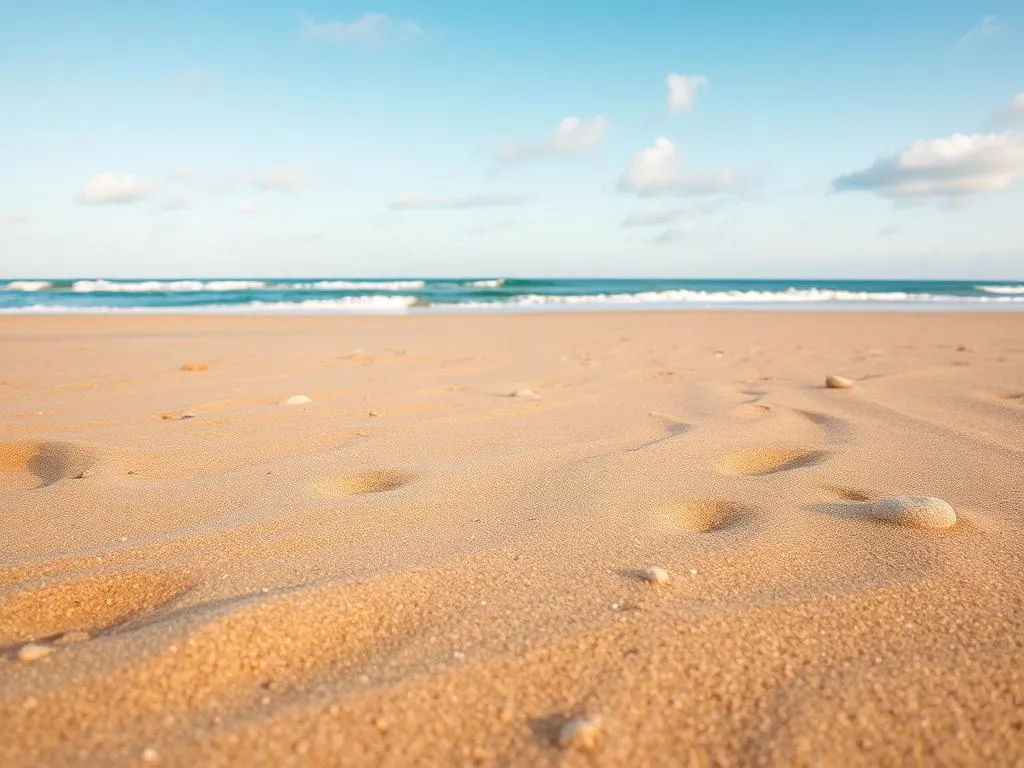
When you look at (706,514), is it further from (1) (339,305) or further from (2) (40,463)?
(1) (339,305)

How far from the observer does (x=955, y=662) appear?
45.0 inches

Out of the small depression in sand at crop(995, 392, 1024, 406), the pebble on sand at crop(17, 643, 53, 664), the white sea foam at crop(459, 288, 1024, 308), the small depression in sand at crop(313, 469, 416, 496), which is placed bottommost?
the white sea foam at crop(459, 288, 1024, 308)

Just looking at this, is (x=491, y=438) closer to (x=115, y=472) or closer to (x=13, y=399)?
(x=115, y=472)

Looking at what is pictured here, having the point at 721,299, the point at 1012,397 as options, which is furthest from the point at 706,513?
the point at 721,299

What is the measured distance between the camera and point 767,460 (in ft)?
8.04

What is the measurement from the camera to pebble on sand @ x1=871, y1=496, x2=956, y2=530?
1710 mm

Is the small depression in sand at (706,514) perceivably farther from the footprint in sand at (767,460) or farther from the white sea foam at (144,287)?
the white sea foam at (144,287)

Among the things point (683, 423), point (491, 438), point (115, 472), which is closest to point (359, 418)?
point (491, 438)

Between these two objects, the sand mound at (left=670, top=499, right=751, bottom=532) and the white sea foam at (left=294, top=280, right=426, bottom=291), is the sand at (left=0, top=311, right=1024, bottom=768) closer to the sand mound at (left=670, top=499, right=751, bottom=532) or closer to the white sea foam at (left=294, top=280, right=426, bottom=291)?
the sand mound at (left=670, top=499, right=751, bottom=532)

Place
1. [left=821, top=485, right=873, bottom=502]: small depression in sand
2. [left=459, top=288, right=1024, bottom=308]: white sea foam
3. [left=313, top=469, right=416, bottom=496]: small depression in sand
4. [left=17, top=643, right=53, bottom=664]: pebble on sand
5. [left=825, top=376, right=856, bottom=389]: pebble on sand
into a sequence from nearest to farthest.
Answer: [left=17, top=643, right=53, bottom=664]: pebble on sand, [left=821, top=485, right=873, bottom=502]: small depression in sand, [left=313, top=469, right=416, bottom=496]: small depression in sand, [left=825, top=376, right=856, bottom=389]: pebble on sand, [left=459, top=288, right=1024, bottom=308]: white sea foam

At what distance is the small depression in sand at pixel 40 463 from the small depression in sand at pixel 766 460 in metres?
2.16

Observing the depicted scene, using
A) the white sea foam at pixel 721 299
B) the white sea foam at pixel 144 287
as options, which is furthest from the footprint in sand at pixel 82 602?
the white sea foam at pixel 144 287

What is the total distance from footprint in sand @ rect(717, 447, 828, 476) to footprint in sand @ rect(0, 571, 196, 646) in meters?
1.66

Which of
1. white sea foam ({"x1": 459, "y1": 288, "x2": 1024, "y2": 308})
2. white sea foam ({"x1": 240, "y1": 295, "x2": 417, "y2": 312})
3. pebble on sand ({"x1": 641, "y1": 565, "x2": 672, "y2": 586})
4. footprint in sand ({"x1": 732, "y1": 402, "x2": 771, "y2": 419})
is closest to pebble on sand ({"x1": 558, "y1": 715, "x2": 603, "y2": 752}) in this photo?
pebble on sand ({"x1": 641, "y1": 565, "x2": 672, "y2": 586})
